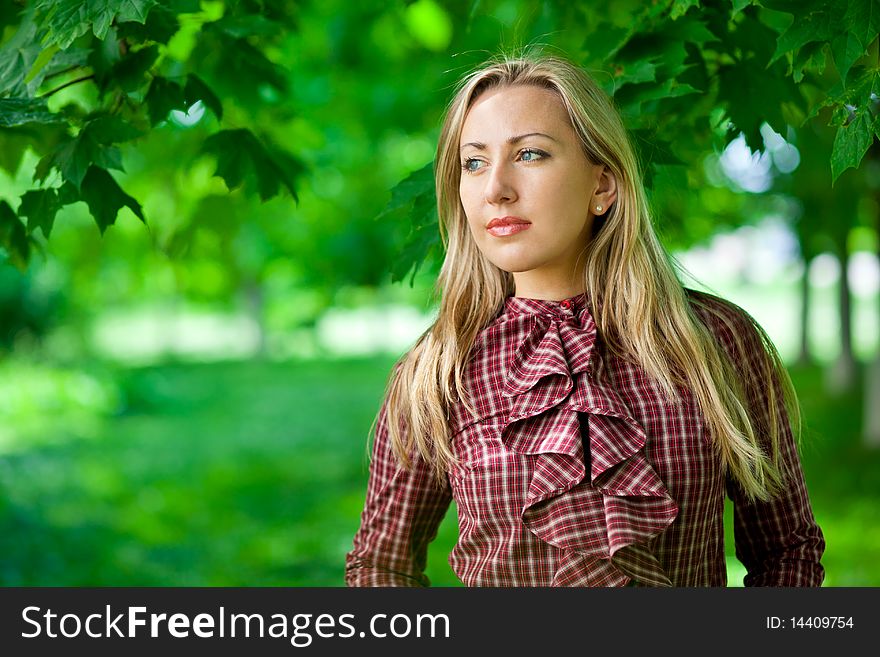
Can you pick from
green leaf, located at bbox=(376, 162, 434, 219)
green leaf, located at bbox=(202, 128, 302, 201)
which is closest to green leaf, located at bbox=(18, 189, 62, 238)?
green leaf, located at bbox=(202, 128, 302, 201)

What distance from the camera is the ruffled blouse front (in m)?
1.75

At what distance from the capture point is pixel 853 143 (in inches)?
73.8

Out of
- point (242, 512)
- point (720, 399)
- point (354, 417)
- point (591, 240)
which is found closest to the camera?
point (720, 399)

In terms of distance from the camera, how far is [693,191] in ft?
9.39

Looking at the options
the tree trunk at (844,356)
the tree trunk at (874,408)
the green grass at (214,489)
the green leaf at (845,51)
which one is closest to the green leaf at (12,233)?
the green leaf at (845,51)

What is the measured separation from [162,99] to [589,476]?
4.83ft

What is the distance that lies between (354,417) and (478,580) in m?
12.1

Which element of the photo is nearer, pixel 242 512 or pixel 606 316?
pixel 606 316

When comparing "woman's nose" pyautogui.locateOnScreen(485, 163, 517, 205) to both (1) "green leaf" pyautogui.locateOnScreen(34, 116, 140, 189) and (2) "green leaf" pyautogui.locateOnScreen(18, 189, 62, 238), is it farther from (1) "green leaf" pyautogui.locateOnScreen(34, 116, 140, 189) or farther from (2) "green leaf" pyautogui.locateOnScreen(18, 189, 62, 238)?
(2) "green leaf" pyautogui.locateOnScreen(18, 189, 62, 238)

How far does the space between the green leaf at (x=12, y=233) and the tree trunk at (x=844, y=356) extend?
960 centimetres

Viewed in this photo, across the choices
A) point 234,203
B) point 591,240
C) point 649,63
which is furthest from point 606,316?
point 234,203

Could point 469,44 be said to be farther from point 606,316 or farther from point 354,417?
point 354,417

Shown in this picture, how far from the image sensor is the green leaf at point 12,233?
2545 millimetres

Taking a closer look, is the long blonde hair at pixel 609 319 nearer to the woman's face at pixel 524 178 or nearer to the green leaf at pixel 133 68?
the woman's face at pixel 524 178
